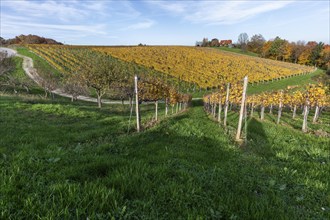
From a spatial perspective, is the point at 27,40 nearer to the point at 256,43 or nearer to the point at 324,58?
the point at 256,43

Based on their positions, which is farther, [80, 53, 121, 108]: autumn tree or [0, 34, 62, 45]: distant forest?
[0, 34, 62, 45]: distant forest

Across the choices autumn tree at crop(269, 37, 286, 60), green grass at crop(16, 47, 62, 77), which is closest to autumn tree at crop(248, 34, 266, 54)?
autumn tree at crop(269, 37, 286, 60)

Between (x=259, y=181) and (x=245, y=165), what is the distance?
129cm

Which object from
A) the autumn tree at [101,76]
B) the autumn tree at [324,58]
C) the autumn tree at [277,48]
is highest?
the autumn tree at [277,48]

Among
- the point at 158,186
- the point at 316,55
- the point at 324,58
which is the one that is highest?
the point at 316,55

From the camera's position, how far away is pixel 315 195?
459cm

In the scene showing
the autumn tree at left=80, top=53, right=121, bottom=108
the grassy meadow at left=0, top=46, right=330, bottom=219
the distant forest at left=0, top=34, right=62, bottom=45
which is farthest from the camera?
the distant forest at left=0, top=34, right=62, bottom=45

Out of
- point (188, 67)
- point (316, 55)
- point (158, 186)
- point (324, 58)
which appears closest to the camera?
point (158, 186)

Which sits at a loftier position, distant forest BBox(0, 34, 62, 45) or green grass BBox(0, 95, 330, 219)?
distant forest BBox(0, 34, 62, 45)

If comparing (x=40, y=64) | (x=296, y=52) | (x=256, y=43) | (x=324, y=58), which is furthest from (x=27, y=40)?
(x=324, y=58)

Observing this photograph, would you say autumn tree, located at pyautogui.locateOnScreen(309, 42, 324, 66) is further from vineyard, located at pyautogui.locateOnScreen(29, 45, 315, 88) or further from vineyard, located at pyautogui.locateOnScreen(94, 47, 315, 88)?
vineyard, located at pyautogui.locateOnScreen(94, 47, 315, 88)

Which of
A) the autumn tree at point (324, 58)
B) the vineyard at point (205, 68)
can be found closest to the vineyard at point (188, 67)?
the vineyard at point (205, 68)

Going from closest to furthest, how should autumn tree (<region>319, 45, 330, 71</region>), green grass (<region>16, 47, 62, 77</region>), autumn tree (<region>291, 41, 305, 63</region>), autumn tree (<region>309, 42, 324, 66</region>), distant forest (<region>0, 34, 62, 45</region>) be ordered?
green grass (<region>16, 47, 62, 77</region>) → autumn tree (<region>319, 45, 330, 71</region>) → autumn tree (<region>309, 42, 324, 66</region>) → autumn tree (<region>291, 41, 305, 63</region>) → distant forest (<region>0, 34, 62, 45</region>)

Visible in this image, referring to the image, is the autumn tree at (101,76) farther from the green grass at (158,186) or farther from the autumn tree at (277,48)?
the autumn tree at (277,48)
